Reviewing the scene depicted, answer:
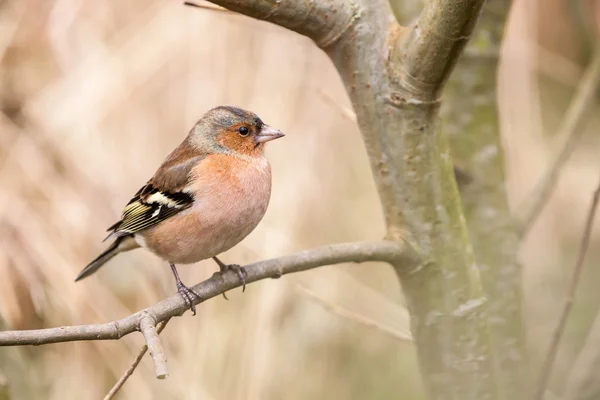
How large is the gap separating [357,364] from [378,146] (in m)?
2.25

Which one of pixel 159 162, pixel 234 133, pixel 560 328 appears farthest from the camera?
pixel 159 162

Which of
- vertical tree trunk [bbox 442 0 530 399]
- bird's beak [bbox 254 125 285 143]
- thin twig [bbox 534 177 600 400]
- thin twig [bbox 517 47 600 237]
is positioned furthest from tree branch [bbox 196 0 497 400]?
bird's beak [bbox 254 125 285 143]

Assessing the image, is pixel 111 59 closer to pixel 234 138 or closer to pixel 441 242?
pixel 234 138

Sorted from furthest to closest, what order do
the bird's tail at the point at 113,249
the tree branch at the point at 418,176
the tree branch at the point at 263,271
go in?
the bird's tail at the point at 113,249
the tree branch at the point at 418,176
the tree branch at the point at 263,271

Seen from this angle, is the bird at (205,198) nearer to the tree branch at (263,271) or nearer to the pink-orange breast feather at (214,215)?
the pink-orange breast feather at (214,215)

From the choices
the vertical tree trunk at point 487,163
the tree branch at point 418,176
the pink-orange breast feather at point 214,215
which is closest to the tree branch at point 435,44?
the tree branch at point 418,176

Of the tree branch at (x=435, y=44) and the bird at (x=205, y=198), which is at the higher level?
the tree branch at (x=435, y=44)

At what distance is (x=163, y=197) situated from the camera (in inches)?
107

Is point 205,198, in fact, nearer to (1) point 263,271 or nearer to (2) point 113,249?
(2) point 113,249

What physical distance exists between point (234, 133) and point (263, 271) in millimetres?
1030

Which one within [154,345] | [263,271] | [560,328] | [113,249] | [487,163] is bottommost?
[560,328]

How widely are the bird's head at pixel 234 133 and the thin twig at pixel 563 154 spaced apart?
3.27 ft

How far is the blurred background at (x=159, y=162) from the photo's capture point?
3297 millimetres

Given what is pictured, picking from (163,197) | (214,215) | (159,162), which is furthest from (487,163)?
(159,162)
